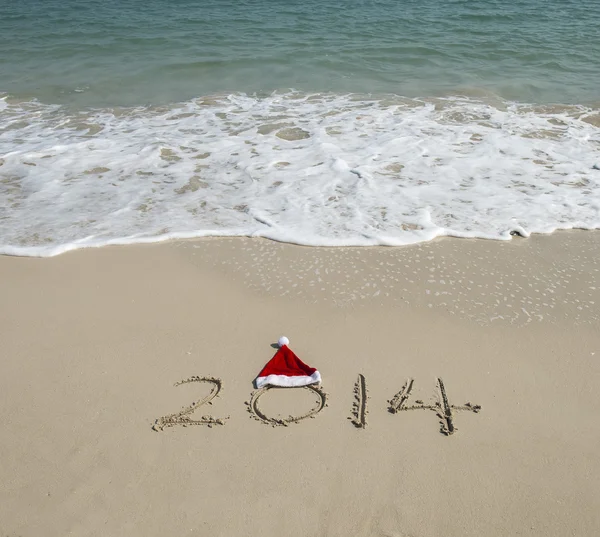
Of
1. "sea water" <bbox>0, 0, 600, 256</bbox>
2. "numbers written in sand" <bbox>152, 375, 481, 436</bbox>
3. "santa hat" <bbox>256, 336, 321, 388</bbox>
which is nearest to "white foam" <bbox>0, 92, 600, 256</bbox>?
"sea water" <bbox>0, 0, 600, 256</bbox>

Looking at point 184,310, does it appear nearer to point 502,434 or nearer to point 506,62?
point 502,434

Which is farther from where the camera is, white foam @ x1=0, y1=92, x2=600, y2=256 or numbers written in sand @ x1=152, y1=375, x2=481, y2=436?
white foam @ x1=0, y1=92, x2=600, y2=256

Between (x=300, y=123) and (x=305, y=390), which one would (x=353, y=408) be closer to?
(x=305, y=390)

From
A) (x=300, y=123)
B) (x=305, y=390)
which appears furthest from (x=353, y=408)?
(x=300, y=123)

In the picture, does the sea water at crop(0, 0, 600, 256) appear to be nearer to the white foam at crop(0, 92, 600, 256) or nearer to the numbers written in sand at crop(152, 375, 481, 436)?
the white foam at crop(0, 92, 600, 256)

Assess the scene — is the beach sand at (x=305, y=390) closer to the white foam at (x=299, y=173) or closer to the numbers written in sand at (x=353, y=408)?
the numbers written in sand at (x=353, y=408)

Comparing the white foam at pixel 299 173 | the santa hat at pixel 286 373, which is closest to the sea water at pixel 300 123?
the white foam at pixel 299 173
